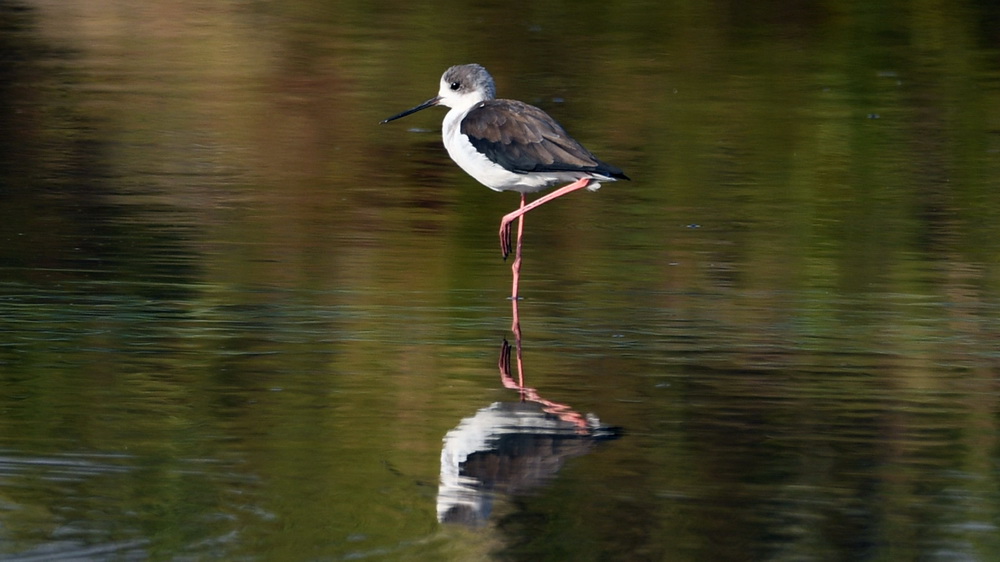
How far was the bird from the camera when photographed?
886cm

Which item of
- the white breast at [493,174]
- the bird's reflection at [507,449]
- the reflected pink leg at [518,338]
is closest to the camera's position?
the bird's reflection at [507,449]

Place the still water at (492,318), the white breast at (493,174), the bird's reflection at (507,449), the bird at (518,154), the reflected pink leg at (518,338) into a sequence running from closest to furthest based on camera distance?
the still water at (492,318), the bird's reflection at (507,449), the reflected pink leg at (518,338), the bird at (518,154), the white breast at (493,174)

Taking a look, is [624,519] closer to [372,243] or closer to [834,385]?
[834,385]

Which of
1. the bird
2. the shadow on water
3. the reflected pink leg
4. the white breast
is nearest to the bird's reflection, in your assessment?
the shadow on water

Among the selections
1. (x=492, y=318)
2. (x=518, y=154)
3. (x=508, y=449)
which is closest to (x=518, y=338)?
(x=492, y=318)

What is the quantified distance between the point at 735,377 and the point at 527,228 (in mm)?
3558

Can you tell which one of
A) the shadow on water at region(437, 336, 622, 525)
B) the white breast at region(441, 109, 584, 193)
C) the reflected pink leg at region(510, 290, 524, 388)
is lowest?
the shadow on water at region(437, 336, 622, 525)

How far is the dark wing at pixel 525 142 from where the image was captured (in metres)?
8.88

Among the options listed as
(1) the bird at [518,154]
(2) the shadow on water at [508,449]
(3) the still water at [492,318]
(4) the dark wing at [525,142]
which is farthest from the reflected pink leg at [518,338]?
(4) the dark wing at [525,142]

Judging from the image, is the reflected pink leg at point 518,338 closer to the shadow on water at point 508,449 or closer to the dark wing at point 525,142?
the shadow on water at point 508,449

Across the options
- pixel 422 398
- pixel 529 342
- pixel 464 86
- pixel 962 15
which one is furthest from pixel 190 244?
pixel 962 15

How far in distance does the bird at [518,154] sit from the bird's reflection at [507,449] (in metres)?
2.25

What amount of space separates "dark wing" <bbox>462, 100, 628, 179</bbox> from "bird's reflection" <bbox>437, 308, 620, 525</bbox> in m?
2.29

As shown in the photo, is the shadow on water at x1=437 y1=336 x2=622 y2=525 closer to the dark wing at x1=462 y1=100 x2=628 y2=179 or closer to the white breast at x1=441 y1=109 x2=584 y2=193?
the dark wing at x1=462 y1=100 x2=628 y2=179
